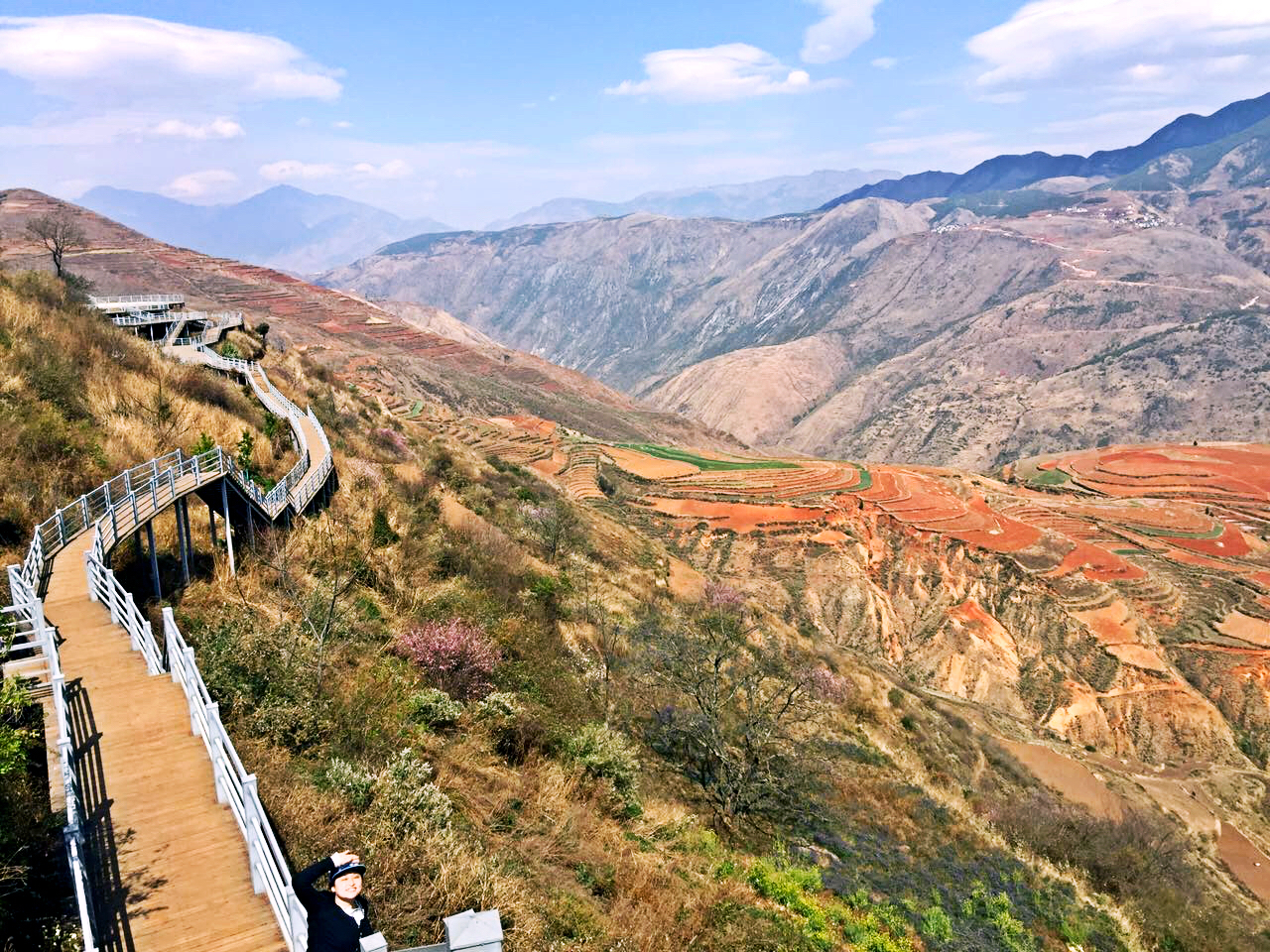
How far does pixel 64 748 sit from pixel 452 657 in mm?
8246

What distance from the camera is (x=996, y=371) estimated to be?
17488 cm

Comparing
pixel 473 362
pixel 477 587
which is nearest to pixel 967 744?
pixel 477 587

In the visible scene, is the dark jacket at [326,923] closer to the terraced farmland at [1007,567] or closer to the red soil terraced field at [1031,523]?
the terraced farmland at [1007,567]

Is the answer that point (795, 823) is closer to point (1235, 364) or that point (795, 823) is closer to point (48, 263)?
point (48, 263)

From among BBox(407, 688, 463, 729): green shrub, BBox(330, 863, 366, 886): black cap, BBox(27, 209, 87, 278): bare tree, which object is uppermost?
BBox(27, 209, 87, 278): bare tree

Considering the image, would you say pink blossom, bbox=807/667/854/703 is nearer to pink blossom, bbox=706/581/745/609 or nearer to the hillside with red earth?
pink blossom, bbox=706/581/745/609

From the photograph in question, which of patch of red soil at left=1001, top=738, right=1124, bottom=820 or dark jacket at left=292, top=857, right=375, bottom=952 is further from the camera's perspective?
patch of red soil at left=1001, top=738, right=1124, bottom=820

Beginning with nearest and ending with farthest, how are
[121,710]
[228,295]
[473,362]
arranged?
[121,710] → [228,295] → [473,362]

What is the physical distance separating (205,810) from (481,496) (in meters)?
27.1

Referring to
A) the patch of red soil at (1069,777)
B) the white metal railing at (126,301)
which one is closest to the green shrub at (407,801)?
the patch of red soil at (1069,777)

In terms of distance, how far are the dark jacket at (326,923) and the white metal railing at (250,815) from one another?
10cm

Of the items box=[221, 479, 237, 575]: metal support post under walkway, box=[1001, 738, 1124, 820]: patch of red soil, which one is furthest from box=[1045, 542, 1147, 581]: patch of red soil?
box=[221, 479, 237, 575]: metal support post under walkway

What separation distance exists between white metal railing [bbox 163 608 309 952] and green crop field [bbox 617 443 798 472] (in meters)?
69.2

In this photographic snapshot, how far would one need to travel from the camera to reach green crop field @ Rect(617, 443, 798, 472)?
3086 inches
